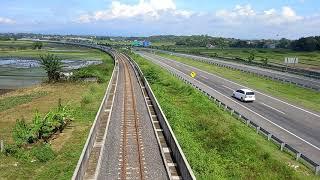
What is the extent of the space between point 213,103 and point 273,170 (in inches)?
1011

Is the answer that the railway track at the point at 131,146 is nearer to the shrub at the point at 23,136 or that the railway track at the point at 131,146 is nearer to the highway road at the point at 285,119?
the shrub at the point at 23,136

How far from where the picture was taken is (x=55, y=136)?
33531 millimetres

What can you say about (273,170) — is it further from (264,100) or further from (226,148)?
(264,100)

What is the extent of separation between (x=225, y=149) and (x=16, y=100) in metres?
39.6

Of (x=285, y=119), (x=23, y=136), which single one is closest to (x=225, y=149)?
(x=23, y=136)

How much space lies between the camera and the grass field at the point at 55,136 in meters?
24.0

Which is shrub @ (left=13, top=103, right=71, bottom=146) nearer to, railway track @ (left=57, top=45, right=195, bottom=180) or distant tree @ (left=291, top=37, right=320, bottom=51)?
railway track @ (left=57, top=45, right=195, bottom=180)

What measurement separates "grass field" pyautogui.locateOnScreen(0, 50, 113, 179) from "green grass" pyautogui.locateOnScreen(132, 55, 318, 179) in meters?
7.29

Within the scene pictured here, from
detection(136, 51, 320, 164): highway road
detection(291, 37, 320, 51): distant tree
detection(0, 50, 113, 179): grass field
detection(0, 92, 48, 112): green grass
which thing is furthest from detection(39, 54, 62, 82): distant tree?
detection(291, 37, 320, 51): distant tree

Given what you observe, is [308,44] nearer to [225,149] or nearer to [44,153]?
[225,149]

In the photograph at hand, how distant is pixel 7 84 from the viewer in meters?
82.3

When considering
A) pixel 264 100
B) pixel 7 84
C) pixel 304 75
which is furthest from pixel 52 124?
pixel 304 75

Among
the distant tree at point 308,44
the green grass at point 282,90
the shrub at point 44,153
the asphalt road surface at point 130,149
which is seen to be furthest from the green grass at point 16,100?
the distant tree at point 308,44

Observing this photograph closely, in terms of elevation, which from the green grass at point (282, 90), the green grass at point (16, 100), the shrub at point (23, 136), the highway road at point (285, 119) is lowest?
the green grass at point (16, 100)
